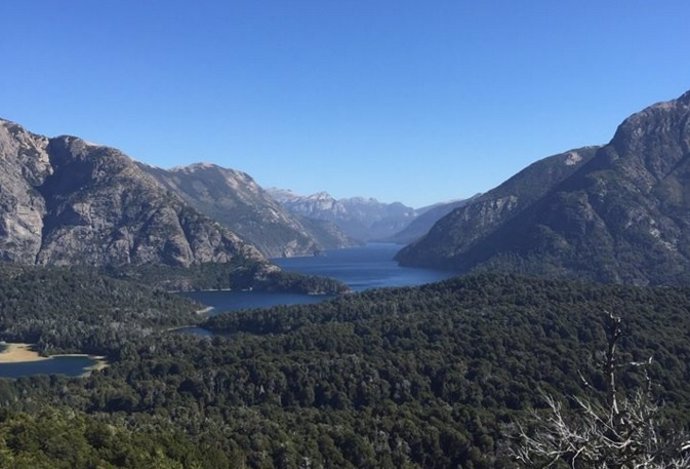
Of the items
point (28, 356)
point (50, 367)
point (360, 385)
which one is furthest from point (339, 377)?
point (28, 356)

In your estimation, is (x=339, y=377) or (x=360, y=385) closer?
(x=360, y=385)

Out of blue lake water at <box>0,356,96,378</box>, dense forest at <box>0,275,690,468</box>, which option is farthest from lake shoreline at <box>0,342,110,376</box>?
dense forest at <box>0,275,690,468</box>

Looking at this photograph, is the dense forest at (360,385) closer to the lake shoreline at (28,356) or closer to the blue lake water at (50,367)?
the lake shoreline at (28,356)

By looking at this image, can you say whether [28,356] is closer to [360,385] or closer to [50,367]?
[50,367]

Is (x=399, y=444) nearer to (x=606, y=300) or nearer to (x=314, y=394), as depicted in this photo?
(x=314, y=394)

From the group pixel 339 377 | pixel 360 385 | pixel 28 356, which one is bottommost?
pixel 360 385

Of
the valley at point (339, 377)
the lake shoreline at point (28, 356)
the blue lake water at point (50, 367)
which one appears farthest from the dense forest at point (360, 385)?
the blue lake water at point (50, 367)
